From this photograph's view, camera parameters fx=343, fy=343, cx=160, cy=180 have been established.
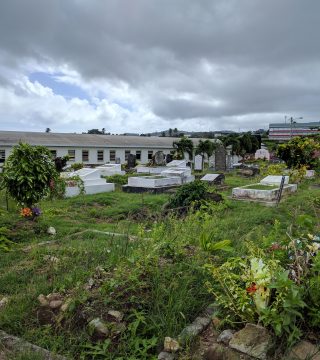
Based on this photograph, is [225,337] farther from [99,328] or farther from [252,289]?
[99,328]

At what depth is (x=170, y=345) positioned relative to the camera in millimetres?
2514

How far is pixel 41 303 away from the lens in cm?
315

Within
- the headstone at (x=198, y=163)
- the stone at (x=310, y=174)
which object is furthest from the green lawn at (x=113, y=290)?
the headstone at (x=198, y=163)

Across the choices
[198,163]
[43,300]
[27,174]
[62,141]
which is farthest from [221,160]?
[43,300]

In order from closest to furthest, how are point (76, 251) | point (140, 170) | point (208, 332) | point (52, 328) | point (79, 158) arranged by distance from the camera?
point (208, 332) → point (52, 328) → point (76, 251) → point (140, 170) → point (79, 158)

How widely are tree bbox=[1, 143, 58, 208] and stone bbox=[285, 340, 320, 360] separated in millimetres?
6051

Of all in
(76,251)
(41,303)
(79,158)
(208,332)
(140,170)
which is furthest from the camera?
(79,158)

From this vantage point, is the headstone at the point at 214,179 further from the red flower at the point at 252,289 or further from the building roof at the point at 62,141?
the building roof at the point at 62,141

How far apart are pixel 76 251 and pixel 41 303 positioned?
1.42m

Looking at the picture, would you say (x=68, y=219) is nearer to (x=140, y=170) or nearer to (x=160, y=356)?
(x=160, y=356)

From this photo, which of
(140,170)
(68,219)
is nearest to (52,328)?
(68,219)

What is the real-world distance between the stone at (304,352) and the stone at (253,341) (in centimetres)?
15

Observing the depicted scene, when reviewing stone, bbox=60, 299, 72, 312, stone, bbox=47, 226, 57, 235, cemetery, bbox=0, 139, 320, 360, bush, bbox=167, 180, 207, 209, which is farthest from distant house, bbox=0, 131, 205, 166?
stone, bbox=60, 299, 72, 312

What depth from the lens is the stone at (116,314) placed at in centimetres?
281
